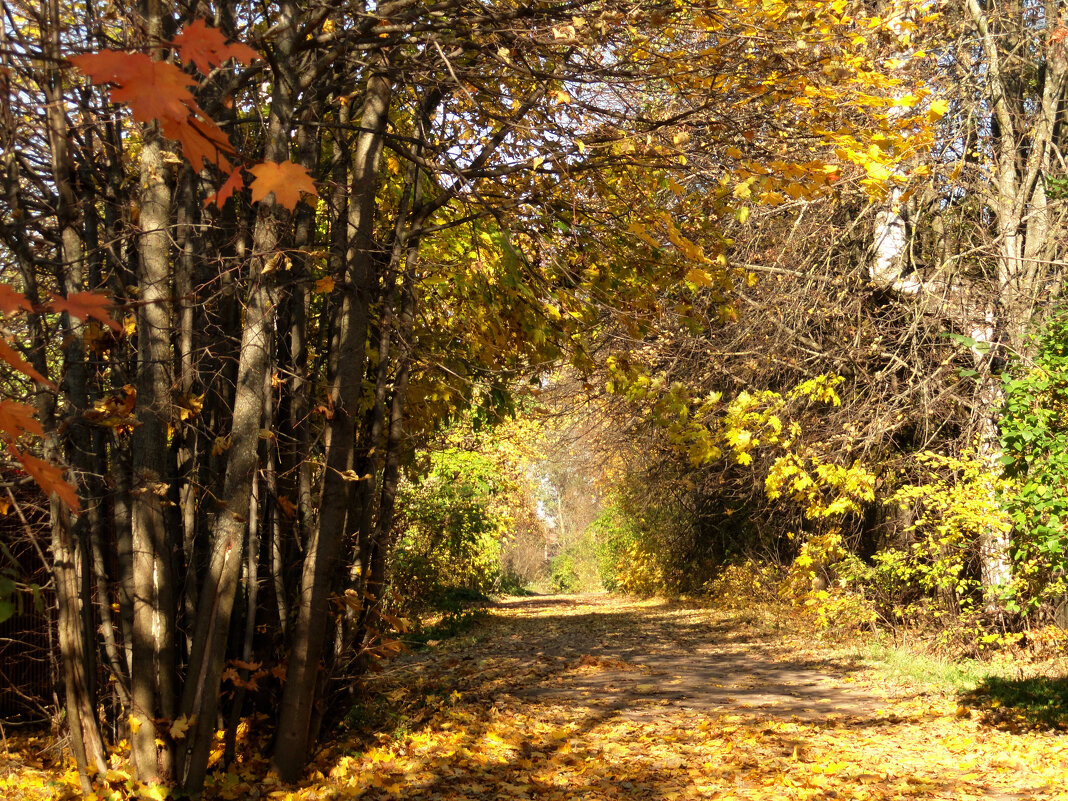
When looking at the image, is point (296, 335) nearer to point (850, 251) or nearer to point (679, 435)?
point (679, 435)

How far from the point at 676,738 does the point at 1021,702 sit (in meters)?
2.83

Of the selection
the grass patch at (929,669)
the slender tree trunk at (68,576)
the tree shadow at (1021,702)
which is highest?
the slender tree trunk at (68,576)

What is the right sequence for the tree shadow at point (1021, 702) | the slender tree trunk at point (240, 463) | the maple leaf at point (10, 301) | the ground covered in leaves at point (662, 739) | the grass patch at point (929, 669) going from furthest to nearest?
the grass patch at point (929, 669) → the tree shadow at point (1021, 702) → the ground covered in leaves at point (662, 739) → the slender tree trunk at point (240, 463) → the maple leaf at point (10, 301)

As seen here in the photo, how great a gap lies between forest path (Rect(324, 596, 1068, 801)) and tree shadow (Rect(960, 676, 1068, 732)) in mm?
180

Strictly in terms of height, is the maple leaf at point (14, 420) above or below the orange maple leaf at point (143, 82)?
below

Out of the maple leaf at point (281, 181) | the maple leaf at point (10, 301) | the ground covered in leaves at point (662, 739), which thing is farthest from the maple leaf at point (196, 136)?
the ground covered in leaves at point (662, 739)

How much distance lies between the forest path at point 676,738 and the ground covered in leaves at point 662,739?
0.7 inches

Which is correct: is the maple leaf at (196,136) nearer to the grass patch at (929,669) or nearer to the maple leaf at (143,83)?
the maple leaf at (143,83)

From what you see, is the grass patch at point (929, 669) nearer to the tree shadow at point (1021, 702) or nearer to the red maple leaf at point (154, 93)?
the tree shadow at point (1021, 702)

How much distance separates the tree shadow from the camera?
647 centimetres

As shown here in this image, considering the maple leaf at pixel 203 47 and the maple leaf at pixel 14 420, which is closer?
the maple leaf at pixel 14 420

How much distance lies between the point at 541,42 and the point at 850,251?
8213mm

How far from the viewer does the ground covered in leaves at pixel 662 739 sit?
16.4ft

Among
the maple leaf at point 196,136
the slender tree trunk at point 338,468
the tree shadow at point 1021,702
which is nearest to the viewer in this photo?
the maple leaf at point 196,136
